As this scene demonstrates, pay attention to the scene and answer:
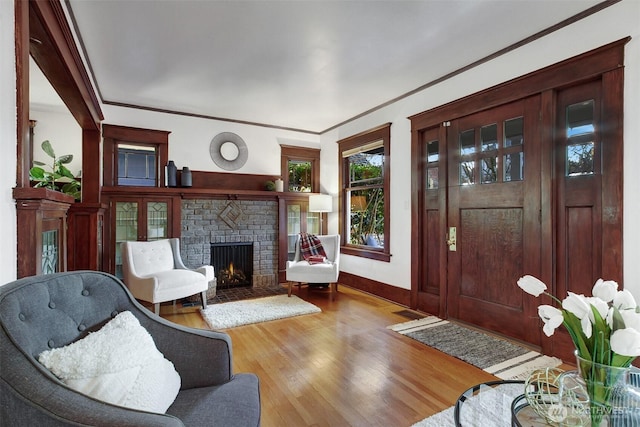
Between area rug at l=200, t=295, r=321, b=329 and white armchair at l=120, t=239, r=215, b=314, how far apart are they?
294mm

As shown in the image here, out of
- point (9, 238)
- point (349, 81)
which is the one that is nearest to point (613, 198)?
point (349, 81)

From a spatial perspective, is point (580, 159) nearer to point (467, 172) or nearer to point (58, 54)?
point (467, 172)

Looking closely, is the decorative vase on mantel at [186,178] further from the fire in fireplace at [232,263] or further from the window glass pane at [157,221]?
the fire in fireplace at [232,263]

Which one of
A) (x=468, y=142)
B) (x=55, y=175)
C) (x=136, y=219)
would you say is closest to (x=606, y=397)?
(x=468, y=142)

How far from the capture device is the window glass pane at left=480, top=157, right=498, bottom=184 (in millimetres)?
3010

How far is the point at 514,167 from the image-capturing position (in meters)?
2.86

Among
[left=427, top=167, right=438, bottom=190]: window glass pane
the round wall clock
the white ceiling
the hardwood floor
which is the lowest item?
the hardwood floor

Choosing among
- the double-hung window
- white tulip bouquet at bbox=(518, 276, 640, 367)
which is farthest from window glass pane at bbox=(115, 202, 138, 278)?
white tulip bouquet at bbox=(518, 276, 640, 367)

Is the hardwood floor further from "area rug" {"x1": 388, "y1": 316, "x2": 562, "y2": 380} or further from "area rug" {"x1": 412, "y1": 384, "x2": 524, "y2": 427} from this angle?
"area rug" {"x1": 412, "y1": 384, "x2": 524, "y2": 427}

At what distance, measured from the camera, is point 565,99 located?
2.53m

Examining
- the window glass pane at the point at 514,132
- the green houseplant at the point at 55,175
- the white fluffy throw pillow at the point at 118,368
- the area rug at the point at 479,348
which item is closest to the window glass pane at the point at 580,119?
the window glass pane at the point at 514,132

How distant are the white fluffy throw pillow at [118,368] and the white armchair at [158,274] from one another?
2.31 metres

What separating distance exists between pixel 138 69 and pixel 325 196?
A: 2.90 meters

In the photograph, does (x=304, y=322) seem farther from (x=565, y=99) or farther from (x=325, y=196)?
(x=565, y=99)
